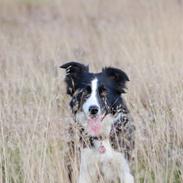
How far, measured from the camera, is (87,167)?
4633mm

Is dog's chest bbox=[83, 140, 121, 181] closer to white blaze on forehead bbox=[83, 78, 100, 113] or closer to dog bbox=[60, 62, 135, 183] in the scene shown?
dog bbox=[60, 62, 135, 183]

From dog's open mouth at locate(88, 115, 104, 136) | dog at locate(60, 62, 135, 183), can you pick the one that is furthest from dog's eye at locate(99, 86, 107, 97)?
dog's open mouth at locate(88, 115, 104, 136)

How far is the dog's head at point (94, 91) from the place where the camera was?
4.66m

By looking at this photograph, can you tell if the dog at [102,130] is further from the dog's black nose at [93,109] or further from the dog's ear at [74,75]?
the dog's ear at [74,75]

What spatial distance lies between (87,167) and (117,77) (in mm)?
815

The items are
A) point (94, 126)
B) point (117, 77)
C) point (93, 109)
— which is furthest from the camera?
point (117, 77)

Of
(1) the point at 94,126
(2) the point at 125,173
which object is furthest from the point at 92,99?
(2) the point at 125,173

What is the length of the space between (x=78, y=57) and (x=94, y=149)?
12.3ft

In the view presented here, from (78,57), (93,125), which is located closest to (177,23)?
(78,57)

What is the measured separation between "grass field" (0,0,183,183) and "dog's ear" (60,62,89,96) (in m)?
0.15

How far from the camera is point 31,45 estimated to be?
8703mm

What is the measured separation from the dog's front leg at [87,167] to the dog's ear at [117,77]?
1.94ft

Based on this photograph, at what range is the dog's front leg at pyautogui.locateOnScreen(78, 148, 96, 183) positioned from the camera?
14.9 ft

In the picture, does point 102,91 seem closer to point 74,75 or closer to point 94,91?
point 94,91
